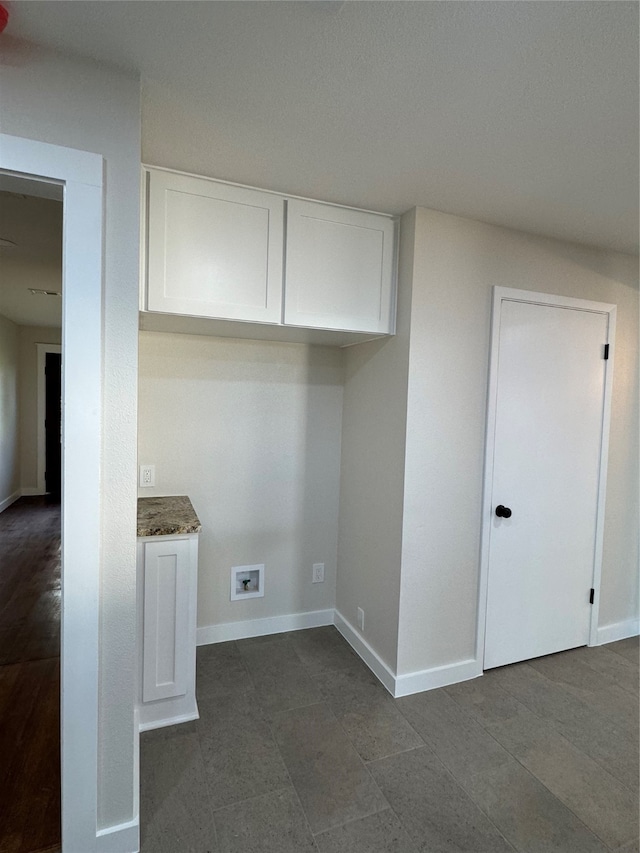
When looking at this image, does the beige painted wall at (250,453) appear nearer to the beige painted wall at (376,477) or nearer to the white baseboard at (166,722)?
the beige painted wall at (376,477)

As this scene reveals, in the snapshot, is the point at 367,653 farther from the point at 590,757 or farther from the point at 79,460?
the point at 79,460

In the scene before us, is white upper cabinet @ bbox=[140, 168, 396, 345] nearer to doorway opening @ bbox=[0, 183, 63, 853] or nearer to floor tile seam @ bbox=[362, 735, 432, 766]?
doorway opening @ bbox=[0, 183, 63, 853]

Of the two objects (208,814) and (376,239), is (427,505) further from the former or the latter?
(208,814)

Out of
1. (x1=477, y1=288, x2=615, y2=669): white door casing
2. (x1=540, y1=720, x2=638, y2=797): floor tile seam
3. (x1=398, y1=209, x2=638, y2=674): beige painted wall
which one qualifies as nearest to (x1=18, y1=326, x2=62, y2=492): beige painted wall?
(x1=398, y1=209, x2=638, y2=674): beige painted wall

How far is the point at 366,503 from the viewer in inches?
101

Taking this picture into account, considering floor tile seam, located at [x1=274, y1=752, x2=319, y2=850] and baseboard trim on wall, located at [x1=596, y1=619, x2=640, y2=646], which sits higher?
baseboard trim on wall, located at [x1=596, y1=619, x2=640, y2=646]

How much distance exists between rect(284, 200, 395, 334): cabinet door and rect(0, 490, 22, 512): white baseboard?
147 cm

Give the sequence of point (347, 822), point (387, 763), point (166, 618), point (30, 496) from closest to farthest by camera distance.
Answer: point (347, 822) < point (387, 763) < point (166, 618) < point (30, 496)

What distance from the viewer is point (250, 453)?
8.75 feet

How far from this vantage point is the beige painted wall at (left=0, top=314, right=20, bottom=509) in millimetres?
2052

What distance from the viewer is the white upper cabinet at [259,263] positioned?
1889mm

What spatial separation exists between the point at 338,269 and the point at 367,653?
6.76 feet

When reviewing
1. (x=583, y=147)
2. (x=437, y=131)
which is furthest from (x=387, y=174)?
(x=583, y=147)

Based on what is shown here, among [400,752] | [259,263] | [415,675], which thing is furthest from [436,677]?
[259,263]
